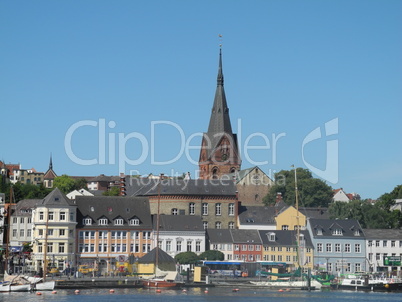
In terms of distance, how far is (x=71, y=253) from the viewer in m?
123

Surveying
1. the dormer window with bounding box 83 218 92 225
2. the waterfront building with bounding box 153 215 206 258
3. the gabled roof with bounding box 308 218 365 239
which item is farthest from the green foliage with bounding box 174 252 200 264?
the gabled roof with bounding box 308 218 365 239

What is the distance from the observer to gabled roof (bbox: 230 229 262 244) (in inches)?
5177

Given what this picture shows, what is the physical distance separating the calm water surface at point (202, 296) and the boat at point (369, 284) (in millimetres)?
3486

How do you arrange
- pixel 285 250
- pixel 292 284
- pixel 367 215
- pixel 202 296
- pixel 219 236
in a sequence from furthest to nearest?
pixel 367 215 < pixel 219 236 < pixel 285 250 < pixel 292 284 < pixel 202 296

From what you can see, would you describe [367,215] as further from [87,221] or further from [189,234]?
[87,221]

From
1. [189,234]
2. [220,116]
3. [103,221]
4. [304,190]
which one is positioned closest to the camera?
[103,221]

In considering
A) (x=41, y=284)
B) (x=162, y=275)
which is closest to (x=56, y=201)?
(x=162, y=275)

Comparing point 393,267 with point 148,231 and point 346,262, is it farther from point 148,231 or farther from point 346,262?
point 148,231

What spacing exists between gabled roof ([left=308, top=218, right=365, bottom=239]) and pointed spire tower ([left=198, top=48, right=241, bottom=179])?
160 ft

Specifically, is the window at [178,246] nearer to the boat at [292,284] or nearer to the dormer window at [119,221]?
the dormer window at [119,221]

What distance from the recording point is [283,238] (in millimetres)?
132375

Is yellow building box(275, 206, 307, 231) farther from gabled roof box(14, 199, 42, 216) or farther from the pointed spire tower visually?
the pointed spire tower

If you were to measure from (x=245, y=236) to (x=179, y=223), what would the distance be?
10796 millimetres

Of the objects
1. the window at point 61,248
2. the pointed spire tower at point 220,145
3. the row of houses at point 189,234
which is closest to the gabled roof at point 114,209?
the row of houses at point 189,234
